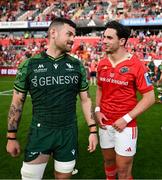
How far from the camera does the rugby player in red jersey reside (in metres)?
4.46

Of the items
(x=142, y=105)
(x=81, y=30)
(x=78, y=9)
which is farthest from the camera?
(x=78, y=9)

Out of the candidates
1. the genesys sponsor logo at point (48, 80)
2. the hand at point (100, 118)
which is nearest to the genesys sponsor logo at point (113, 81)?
the hand at point (100, 118)

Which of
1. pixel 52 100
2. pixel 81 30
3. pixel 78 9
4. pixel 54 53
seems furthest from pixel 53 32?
pixel 78 9

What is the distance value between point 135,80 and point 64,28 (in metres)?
1.16

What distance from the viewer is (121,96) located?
181 inches

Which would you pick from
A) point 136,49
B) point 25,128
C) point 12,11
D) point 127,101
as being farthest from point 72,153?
point 12,11

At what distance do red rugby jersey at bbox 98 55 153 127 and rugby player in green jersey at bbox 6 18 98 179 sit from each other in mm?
744

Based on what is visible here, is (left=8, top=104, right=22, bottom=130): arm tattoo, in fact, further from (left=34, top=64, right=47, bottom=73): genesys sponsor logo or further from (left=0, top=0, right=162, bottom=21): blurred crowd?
(left=0, top=0, right=162, bottom=21): blurred crowd

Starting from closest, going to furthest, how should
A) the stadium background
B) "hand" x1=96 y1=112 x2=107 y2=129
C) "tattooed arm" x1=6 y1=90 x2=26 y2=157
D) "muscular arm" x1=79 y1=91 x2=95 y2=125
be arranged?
"tattooed arm" x1=6 y1=90 x2=26 y2=157 < "muscular arm" x1=79 y1=91 x2=95 y2=125 < "hand" x1=96 y1=112 x2=107 y2=129 < the stadium background

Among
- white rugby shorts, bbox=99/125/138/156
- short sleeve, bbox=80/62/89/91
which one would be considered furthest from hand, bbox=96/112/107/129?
short sleeve, bbox=80/62/89/91

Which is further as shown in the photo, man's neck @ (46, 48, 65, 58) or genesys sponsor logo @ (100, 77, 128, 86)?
genesys sponsor logo @ (100, 77, 128, 86)

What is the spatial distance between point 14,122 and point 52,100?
1.65 ft

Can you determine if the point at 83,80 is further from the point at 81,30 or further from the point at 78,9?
the point at 78,9

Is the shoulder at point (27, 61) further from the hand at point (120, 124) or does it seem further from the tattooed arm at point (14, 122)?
the hand at point (120, 124)
